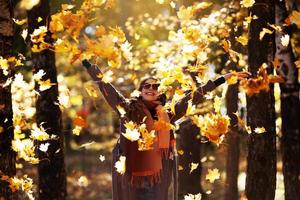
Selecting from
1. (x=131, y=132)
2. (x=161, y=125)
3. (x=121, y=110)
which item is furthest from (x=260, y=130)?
(x=121, y=110)

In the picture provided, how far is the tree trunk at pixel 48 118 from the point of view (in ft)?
27.8

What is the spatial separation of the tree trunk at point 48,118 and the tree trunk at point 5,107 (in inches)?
60.7

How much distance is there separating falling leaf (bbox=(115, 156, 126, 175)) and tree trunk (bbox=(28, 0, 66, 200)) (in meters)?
1.50

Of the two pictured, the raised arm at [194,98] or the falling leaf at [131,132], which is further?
the raised arm at [194,98]

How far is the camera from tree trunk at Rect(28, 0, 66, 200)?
846 cm

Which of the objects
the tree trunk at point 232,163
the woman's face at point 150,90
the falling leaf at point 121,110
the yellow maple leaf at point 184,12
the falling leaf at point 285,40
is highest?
the yellow maple leaf at point 184,12

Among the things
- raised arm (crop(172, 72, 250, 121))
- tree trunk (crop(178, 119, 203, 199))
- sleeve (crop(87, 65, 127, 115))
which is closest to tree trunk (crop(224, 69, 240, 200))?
tree trunk (crop(178, 119, 203, 199))

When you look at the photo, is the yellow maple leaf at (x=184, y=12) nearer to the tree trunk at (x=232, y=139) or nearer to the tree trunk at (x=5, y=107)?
the tree trunk at (x=232, y=139)

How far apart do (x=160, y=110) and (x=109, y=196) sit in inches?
416

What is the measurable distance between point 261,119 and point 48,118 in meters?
3.22

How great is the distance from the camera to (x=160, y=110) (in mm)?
7445

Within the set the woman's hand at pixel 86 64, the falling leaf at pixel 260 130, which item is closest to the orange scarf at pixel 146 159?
the woman's hand at pixel 86 64

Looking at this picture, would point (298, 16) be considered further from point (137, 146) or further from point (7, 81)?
point (7, 81)

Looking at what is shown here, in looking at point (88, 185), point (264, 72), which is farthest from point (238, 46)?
point (88, 185)
